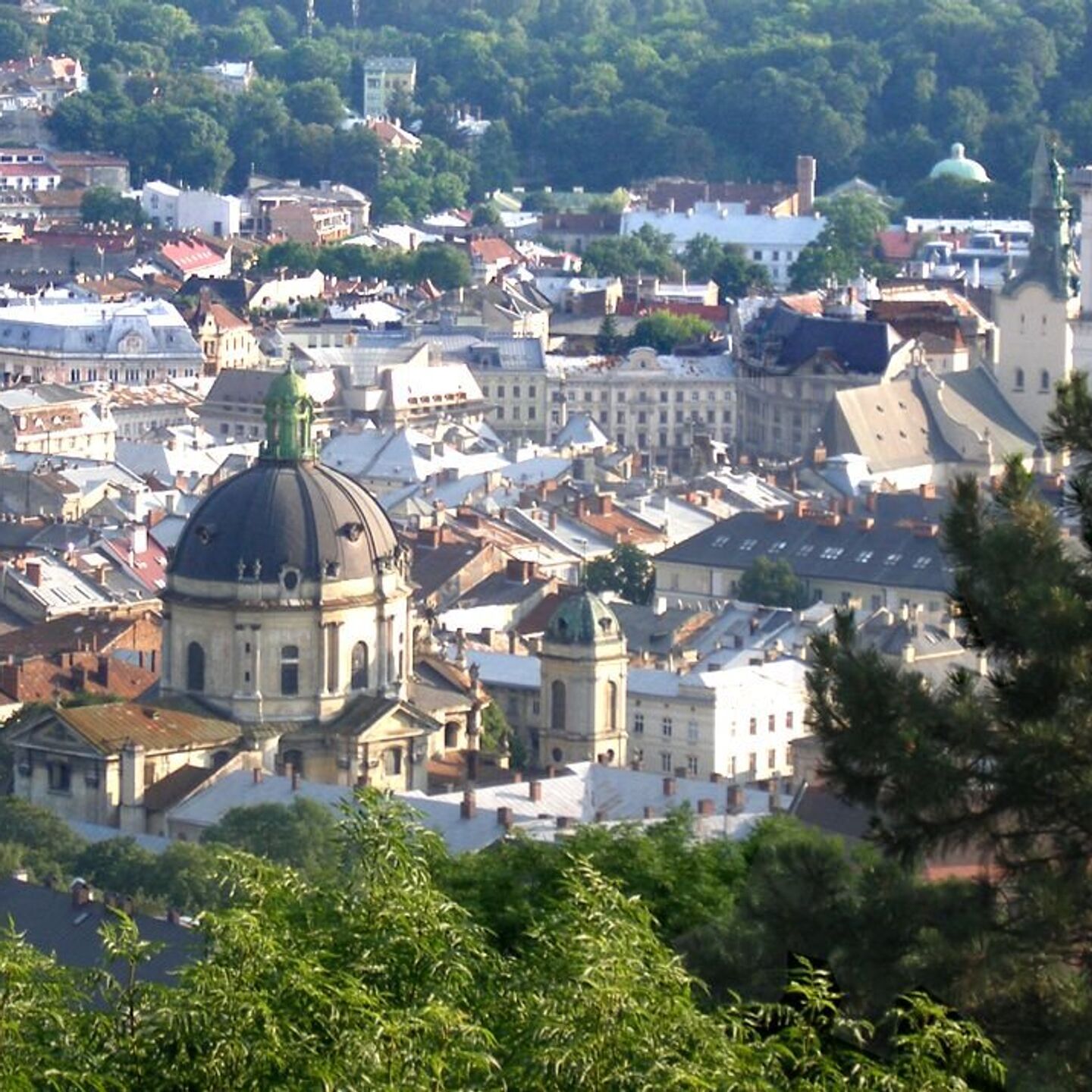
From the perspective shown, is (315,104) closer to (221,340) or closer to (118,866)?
(221,340)

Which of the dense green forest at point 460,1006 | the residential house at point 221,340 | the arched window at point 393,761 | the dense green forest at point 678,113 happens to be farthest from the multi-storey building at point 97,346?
the dense green forest at point 460,1006

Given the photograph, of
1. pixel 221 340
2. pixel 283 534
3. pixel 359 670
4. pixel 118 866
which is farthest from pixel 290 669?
pixel 221 340

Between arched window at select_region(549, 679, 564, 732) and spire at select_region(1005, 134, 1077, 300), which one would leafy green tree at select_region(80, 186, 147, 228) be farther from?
arched window at select_region(549, 679, 564, 732)

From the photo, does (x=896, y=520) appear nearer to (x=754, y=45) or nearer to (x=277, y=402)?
(x=277, y=402)

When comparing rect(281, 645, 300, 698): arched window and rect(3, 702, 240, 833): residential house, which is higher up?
rect(281, 645, 300, 698): arched window

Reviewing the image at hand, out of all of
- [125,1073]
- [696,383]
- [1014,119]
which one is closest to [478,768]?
[125,1073]

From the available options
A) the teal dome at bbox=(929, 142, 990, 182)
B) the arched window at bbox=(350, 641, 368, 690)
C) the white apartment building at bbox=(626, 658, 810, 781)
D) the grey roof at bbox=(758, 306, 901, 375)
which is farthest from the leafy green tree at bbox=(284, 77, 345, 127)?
the arched window at bbox=(350, 641, 368, 690)
